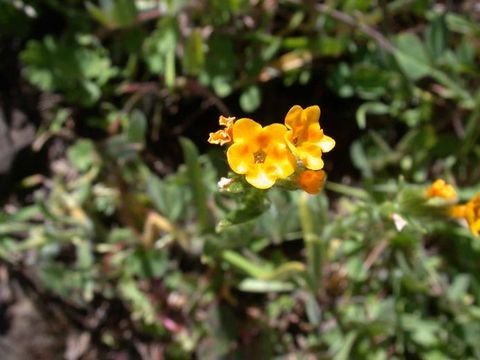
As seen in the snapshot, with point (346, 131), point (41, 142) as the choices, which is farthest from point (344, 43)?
point (41, 142)

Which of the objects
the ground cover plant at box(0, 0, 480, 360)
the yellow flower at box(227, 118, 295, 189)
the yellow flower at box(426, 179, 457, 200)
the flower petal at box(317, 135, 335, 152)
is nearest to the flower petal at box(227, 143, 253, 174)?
the yellow flower at box(227, 118, 295, 189)

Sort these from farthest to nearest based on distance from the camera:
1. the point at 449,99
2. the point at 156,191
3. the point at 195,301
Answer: the point at 449,99, the point at 195,301, the point at 156,191

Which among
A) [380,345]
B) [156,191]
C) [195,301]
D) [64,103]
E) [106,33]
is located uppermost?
[106,33]

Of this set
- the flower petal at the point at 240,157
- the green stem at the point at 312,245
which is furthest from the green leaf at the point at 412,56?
the flower petal at the point at 240,157

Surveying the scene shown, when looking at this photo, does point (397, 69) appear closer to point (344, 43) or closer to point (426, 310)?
point (344, 43)

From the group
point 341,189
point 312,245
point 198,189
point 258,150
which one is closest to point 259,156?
point 258,150

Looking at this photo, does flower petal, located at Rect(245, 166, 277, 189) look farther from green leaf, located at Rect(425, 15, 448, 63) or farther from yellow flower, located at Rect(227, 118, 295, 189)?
green leaf, located at Rect(425, 15, 448, 63)

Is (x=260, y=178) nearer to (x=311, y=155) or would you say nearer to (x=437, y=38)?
(x=311, y=155)
